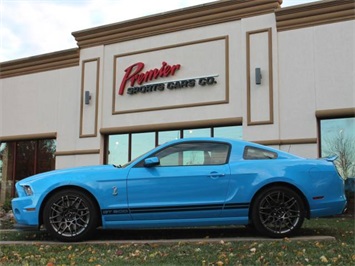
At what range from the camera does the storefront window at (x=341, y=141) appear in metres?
11.2

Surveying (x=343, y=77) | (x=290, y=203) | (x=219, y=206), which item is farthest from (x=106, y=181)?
(x=343, y=77)

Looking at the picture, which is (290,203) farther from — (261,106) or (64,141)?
(64,141)

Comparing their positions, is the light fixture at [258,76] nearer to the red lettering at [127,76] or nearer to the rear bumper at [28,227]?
the red lettering at [127,76]

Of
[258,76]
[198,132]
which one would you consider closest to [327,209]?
[258,76]

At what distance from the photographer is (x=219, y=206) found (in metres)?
5.76

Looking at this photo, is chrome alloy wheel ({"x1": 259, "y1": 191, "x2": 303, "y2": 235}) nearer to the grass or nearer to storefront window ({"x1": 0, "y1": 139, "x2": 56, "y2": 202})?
the grass

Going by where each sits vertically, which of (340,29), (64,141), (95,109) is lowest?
(64,141)

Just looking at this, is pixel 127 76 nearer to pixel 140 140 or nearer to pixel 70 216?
pixel 140 140

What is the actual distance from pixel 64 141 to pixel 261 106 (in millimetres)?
7374

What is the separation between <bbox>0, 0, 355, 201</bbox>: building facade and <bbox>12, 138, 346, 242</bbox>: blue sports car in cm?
579

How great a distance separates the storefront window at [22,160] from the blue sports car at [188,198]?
10.4 meters

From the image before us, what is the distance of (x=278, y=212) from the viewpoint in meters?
5.72

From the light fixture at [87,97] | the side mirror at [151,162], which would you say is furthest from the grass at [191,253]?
the light fixture at [87,97]

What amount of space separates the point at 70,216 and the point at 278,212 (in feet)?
9.34
